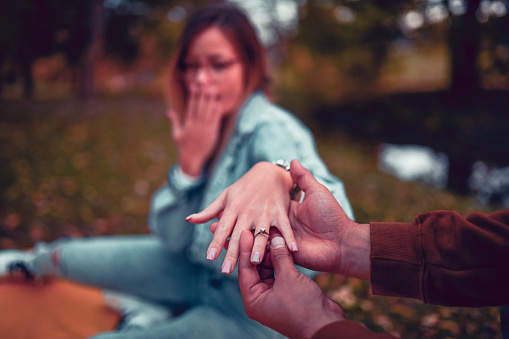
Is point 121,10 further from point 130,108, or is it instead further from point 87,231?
point 87,231

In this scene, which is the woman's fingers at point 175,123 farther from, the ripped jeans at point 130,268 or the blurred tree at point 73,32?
the blurred tree at point 73,32

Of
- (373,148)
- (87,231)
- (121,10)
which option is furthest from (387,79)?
(87,231)

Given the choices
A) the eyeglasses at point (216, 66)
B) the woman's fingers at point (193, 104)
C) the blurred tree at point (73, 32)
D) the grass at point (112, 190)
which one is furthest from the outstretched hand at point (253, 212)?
the blurred tree at point (73, 32)

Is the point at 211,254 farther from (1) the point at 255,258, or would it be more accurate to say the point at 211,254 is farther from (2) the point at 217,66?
(2) the point at 217,66

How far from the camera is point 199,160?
1949 mm

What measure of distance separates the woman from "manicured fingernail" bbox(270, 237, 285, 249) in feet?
1.76

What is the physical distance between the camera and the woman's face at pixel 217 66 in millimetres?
2029

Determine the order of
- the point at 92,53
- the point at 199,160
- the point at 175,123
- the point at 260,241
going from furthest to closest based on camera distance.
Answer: the point at 92,53
the point at 175,123
the point at 199,160
the point at 260,241

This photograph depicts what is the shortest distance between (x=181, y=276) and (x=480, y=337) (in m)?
1.88

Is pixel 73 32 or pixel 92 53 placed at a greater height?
pixel 73 32

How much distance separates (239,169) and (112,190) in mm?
4467

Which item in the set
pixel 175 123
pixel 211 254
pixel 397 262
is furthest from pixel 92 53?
pixel 397 262

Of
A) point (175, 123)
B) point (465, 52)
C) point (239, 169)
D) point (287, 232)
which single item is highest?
point (465, 52)

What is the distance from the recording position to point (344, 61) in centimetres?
1209
